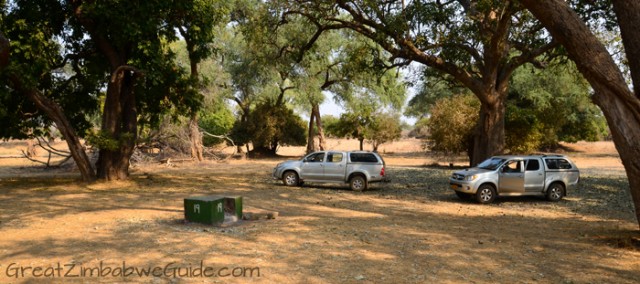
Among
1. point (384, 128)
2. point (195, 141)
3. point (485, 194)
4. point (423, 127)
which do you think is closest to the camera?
point (485, 194)


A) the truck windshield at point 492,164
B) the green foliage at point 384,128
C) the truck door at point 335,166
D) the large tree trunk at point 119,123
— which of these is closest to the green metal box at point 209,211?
the truck door at point 335,166

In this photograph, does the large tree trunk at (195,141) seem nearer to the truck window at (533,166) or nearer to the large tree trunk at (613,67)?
the truck window at (533,166)

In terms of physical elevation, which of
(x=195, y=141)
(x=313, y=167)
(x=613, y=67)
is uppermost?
(x=613, y=67)

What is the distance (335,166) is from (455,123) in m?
13.1

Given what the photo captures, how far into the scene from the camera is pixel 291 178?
18656mm

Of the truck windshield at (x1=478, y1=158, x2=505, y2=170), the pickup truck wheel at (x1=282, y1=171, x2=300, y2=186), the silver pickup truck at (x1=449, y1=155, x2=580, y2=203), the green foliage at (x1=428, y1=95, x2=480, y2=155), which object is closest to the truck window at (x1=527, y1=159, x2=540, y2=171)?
the silver pickup truck at (x1=449, y1=155, x2=580, y2=203)

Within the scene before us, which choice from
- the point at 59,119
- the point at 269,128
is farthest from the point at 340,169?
the point at 269,128

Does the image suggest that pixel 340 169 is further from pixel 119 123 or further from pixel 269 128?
pixel 269 128

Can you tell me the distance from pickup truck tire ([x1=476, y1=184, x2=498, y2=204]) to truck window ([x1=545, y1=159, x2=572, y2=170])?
7.46 feet

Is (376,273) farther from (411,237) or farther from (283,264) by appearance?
(411,237)

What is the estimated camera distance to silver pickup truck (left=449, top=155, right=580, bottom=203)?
1483 centimetres

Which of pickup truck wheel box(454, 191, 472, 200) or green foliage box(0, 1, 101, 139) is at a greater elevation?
green foliage box(0, 1, 101, 139)

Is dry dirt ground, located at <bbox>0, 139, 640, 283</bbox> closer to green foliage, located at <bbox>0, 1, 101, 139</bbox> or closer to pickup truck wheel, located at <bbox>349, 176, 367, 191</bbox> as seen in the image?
pickup truck wheel, located at <bbox>349, 176, 367, 191</bbox>

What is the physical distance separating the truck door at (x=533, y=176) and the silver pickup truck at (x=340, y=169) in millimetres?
5156
